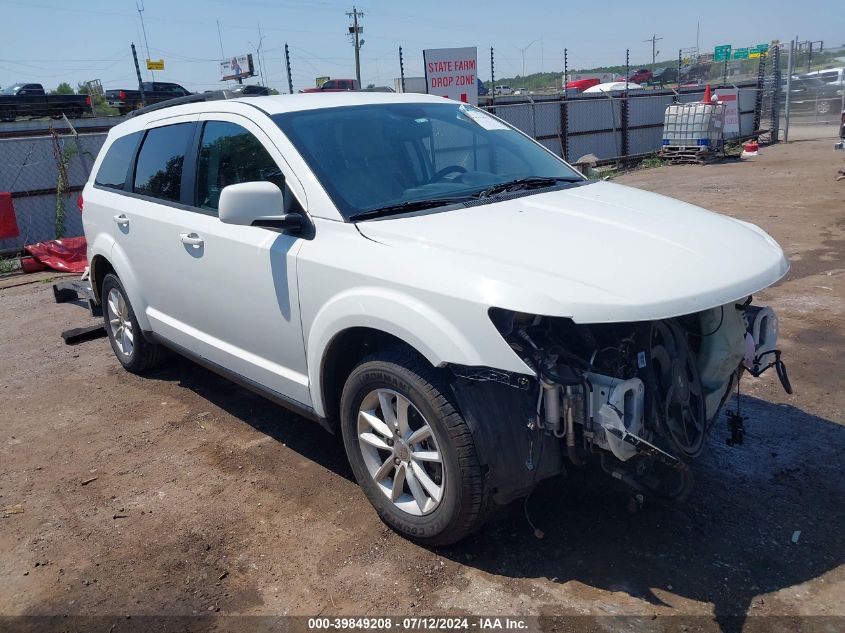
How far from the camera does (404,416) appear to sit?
313cm

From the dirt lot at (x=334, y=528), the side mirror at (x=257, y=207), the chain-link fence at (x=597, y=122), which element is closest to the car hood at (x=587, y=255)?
the side mirror at (x=257, y=207)

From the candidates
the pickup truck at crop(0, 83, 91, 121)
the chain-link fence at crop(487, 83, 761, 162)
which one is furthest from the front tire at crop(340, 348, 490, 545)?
the pickup truck at crop(0, 83, 91, 121)

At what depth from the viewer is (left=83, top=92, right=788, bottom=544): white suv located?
276 cm

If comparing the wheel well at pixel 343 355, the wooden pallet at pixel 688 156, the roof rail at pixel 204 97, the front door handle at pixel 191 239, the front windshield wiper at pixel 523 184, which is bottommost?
the wooden pallet at pixel 688 156

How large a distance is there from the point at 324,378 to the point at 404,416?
53 centimetres

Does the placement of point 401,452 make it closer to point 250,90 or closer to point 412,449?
point 412,449

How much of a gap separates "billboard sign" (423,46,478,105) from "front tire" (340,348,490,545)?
9363mm

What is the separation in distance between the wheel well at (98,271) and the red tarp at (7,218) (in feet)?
20.3

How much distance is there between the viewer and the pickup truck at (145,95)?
1144 inches

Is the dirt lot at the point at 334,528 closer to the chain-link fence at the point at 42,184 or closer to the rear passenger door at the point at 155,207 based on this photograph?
the rear passenger door at the point at 155,207

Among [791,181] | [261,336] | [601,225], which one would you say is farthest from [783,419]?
[791,181]

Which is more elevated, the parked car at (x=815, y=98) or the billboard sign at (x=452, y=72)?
the billboard sign at (x=452, y=72)

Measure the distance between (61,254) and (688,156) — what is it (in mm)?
14950

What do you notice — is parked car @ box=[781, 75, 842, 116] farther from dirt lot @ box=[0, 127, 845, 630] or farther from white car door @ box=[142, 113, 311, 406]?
white car door @ box=[142, 113, 311, 406]
